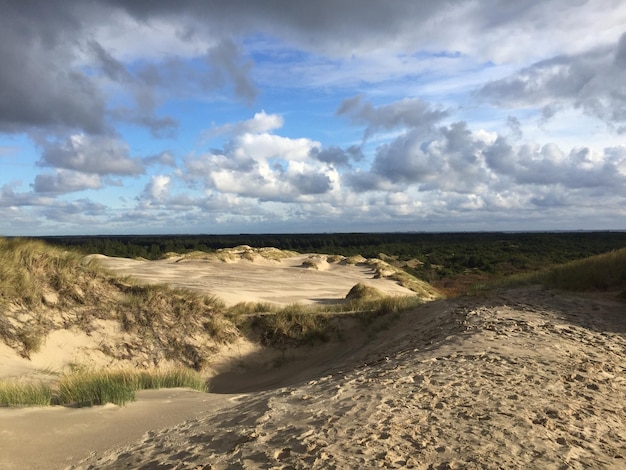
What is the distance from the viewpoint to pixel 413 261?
174 feet

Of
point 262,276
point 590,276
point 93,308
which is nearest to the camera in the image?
point 93,308

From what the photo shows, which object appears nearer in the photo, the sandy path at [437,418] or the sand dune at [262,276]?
the sandy path at [437,418]

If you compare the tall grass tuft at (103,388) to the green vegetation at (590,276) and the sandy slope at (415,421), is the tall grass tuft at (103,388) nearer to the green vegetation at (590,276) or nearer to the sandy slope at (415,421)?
the sandy slope at (415,421)

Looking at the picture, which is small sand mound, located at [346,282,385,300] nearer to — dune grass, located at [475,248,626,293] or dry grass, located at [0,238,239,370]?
dune grass, located at [475,248,626,293]

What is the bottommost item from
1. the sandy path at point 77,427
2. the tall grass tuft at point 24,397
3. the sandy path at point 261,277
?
the sandy path at point 261,277

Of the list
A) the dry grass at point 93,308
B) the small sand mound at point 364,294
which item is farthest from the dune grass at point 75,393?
the small sand mound at point 364,294

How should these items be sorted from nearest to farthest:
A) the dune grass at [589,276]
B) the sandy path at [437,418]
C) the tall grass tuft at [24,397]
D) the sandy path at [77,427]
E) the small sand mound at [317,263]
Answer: the sandy path at [437,418] → the sandy path at [77,427] → the tall grass tuft at [24,397] → the dune grass at [589,276] → the small sand mound at [317,263]

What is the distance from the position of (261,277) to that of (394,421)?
2492cm

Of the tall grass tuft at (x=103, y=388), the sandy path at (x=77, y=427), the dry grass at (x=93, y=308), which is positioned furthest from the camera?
the dry grass at (x=93, y=308)

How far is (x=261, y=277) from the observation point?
94.7 ft

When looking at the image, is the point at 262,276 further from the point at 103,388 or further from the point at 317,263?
the point at 103,388

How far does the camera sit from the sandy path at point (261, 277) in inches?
866

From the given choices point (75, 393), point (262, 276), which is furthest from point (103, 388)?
point (262, 276)

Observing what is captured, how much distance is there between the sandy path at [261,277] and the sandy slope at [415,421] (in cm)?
1246
